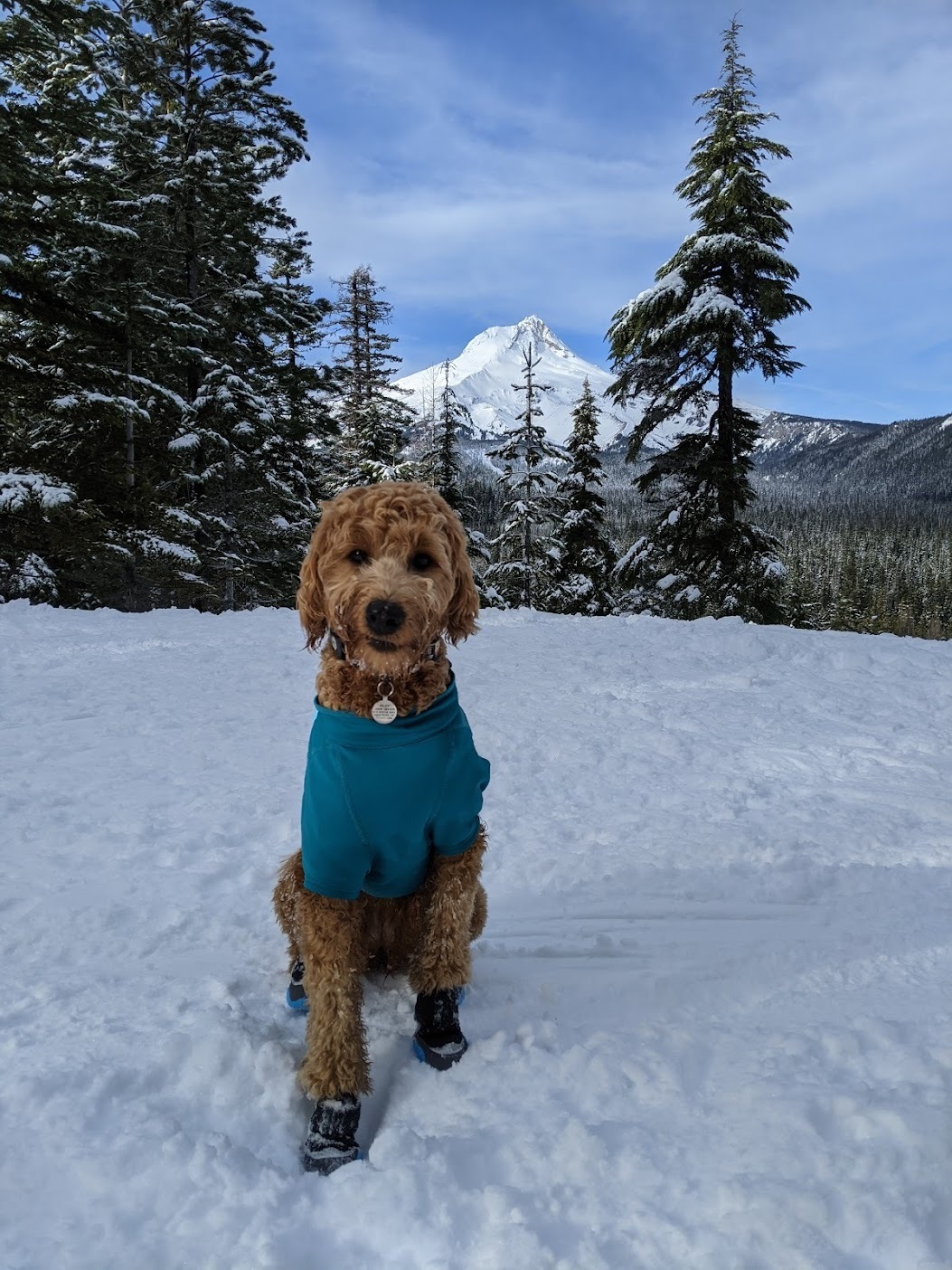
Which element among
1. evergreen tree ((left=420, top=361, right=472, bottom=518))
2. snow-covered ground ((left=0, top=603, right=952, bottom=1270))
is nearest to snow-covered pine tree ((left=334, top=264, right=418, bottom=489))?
evergreen tree ((left=420, top=361, right=472, bottom=518))

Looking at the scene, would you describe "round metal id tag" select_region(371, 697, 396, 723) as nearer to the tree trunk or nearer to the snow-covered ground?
the snow-covered ground

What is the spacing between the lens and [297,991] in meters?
2.46

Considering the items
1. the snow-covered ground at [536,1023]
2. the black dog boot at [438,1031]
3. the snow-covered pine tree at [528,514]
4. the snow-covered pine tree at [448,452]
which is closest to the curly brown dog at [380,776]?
the black dog boot at [438,1031]

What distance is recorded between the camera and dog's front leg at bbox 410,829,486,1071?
226cm

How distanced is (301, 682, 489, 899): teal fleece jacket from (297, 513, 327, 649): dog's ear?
0.27 m

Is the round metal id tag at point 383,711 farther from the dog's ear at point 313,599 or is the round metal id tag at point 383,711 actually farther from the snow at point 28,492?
the snow at point 28,492

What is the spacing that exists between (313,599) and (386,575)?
1.26 feet

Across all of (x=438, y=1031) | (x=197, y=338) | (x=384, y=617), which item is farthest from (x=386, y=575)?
(x=197, y=338)

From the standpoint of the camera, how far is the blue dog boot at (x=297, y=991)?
8.04ft

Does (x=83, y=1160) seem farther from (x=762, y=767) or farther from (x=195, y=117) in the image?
(x=195, y=117)

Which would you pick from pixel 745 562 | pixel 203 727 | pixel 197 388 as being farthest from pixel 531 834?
pixel 197 388

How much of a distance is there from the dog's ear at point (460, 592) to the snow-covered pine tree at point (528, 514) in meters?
19.1

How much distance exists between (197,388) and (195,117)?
5.81 metres

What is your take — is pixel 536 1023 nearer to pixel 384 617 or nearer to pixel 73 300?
pixel 384 617
